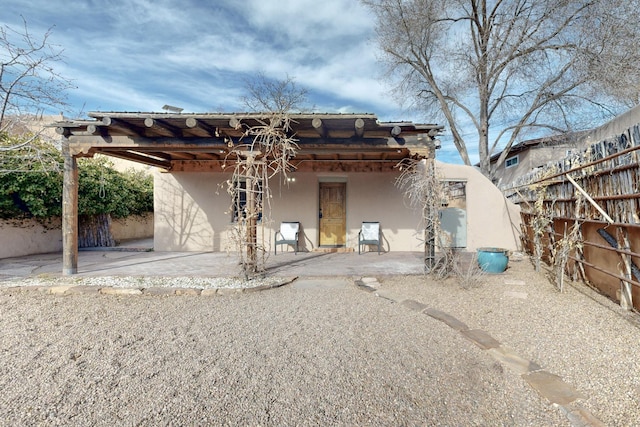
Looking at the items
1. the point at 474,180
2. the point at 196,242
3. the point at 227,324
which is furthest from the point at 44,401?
the point at 474,180

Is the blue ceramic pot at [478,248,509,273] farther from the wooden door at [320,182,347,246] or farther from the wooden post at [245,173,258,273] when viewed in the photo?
the wooden post at [245,173,258,273]

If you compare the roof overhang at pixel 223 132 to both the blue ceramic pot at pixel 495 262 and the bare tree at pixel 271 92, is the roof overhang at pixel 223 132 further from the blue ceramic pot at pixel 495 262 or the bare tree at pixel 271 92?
the bare tree at pixel 271 92

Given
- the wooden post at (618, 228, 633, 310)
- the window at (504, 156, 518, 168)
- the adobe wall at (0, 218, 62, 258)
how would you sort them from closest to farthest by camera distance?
the wooden post at (618, 228, 633, 310) < the adobe wall at (0, 218, 62, 258) < the window at (504, 156, 518, 168)

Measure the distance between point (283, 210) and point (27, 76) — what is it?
540 cm

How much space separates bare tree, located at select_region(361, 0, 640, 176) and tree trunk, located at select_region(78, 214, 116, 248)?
39.6 ft

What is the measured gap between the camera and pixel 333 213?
8.27 meters

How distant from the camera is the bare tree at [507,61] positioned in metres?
8.95

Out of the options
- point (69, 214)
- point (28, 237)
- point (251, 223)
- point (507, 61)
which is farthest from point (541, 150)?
point (28, 237)

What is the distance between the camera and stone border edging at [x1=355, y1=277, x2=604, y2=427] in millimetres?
1751

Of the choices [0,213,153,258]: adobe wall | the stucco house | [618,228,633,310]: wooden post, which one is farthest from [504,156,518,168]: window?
[0,213,153,258]: adobe wall

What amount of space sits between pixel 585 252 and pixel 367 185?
4707 millimetres

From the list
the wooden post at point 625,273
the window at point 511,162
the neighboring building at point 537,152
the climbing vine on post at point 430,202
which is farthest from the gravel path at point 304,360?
the window at point 511,162

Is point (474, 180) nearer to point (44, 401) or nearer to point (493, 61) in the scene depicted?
point (493, 61)

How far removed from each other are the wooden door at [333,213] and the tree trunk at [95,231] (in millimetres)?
6506
